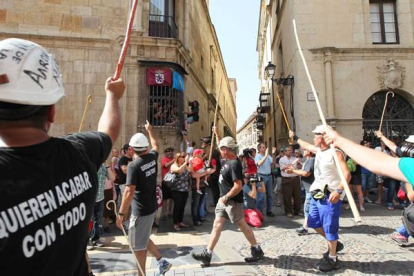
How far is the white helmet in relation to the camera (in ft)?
3.61

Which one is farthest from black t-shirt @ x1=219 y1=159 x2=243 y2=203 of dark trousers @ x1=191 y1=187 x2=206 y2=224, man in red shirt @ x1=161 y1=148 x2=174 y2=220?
man in red shirt @ x1=161 y1=148 x2=174 y2=220

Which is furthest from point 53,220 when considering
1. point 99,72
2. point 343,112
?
point 343,112

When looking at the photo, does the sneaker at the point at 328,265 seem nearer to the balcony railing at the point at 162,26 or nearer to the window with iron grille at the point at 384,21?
the balcony railing at the point at 162,26

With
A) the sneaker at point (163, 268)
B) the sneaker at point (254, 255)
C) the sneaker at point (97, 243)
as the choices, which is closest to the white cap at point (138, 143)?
the sneaker at point (163, 268)

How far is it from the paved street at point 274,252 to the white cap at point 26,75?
3803 mm

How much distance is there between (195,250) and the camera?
530 cm

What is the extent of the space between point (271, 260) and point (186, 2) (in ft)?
44.6

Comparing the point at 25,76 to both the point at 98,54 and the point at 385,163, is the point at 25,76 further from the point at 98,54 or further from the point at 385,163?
the point at 98,54

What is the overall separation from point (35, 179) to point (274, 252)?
15.9 feet

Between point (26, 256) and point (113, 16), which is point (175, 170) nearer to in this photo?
point (26, 256)

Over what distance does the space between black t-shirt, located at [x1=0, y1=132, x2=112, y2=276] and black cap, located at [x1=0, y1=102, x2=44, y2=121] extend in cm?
13

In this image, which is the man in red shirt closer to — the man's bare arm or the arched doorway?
the man's bare arm

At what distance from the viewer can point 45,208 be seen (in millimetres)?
1125

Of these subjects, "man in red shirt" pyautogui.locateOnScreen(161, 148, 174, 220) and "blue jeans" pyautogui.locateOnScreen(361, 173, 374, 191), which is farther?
"blue jeans" pyautogui.locateOnScreen(361, 173, 374, 191)
